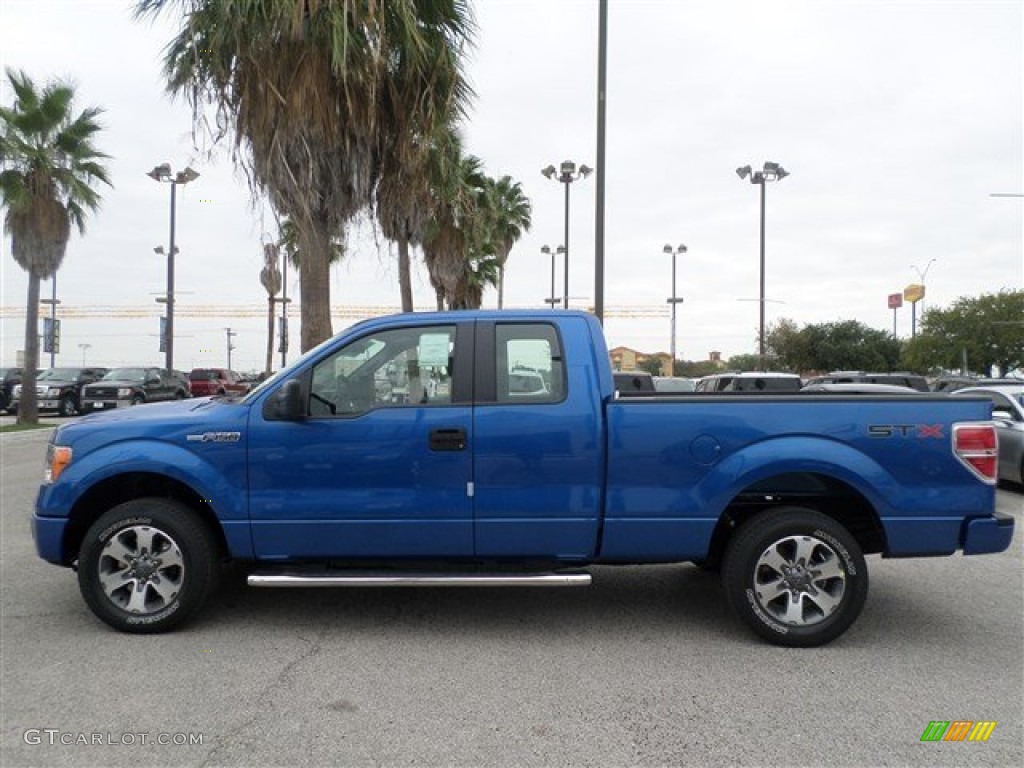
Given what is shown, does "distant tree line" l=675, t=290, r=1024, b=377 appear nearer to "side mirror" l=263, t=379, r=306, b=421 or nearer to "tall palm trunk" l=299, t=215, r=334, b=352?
"tall palm trunk" l=299, t=215, r=334, b=352

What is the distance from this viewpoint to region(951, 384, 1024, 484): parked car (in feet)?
34.7

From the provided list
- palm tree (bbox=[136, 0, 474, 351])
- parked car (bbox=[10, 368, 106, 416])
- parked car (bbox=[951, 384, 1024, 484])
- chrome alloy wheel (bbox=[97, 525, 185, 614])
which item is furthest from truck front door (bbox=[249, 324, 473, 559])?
parked car (bbox=[10, 368, 106, 416])

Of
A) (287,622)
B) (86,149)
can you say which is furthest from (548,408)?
(86,149)

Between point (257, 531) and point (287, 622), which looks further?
point (287, 622)

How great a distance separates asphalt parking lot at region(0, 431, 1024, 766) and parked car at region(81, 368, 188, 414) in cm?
1925

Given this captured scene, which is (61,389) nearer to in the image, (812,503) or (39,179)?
(39,179)

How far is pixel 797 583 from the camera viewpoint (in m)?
4.43

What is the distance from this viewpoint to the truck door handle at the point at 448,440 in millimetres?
4434

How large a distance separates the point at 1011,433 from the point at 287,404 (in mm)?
10644

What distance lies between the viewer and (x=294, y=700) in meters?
3.73

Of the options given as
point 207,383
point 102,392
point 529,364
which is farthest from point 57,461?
point 207,383

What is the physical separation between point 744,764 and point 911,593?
329 cm

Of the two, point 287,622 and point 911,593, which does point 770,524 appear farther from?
point 287,622

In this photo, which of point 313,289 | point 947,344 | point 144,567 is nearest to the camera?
point 144,567
